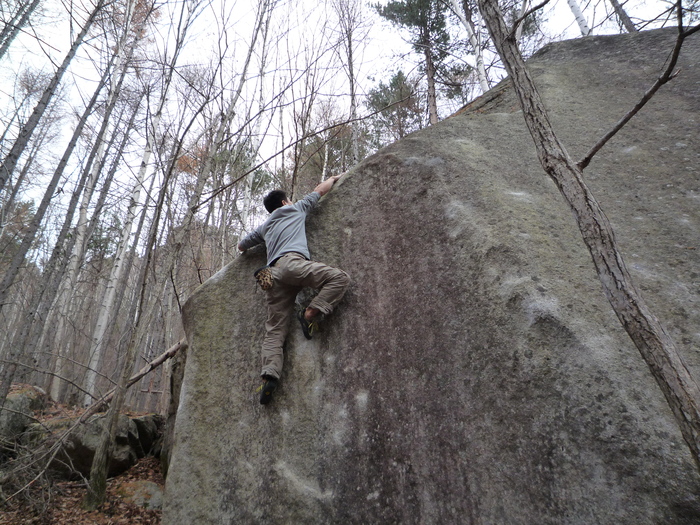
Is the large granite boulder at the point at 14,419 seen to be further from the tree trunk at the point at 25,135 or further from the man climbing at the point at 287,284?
the tree trunk at the point at 25,135

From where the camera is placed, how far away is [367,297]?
322 cm

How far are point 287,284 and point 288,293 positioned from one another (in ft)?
0.37

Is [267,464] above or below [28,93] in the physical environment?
below

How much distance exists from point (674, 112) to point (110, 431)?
7373 mm

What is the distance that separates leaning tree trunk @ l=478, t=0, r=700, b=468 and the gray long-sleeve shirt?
2.17 meters

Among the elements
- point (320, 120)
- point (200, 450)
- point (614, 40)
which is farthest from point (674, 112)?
point (200, 450)

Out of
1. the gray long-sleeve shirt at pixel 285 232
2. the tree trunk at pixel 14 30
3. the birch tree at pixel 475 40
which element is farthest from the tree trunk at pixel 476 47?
the tree trunk at pixel 14 30

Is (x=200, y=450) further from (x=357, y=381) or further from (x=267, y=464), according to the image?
(x=357, y=381)

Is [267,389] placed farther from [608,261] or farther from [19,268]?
[19,268]

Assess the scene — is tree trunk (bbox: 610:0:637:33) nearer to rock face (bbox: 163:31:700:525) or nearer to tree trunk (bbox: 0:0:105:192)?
rock face (bbox: 163:31:700:525)

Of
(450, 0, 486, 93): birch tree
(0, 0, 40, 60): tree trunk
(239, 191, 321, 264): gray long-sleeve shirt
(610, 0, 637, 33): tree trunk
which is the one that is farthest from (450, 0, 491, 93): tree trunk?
(0, 0, 40, 60): tree trunk

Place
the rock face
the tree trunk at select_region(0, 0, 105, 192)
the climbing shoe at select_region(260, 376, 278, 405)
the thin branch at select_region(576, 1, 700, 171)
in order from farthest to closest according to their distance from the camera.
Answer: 1. the tree trunk at select_region(0, 0, 105, 192)
2. the climbing shoe at select_region(260, 376, 278, 405)
3. the rock face
4. the thin branch at select_region(576, 1, 700, 171)

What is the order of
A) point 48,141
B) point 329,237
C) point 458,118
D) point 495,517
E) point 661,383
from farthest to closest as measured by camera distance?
point 48,141, point 458,118, point 329,237, point 495,517, point 661,383

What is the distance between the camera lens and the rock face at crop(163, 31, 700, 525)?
6.34ft
